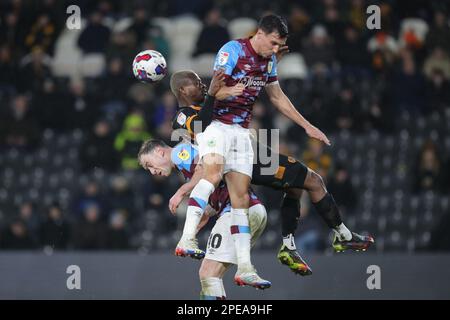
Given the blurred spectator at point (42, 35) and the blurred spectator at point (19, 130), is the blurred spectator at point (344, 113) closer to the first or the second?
the blurred spectator at point (19, 130)

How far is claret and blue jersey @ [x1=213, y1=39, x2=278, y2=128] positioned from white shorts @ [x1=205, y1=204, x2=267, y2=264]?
2.62 ft

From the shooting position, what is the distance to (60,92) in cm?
1736

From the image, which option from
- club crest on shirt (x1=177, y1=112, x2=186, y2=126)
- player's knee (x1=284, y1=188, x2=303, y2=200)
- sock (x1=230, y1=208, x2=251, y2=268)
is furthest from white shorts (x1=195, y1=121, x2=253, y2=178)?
player's knee (x1=284, y1=188, x2=303, y2=200)

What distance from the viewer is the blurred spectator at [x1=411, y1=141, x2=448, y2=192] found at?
1633cm

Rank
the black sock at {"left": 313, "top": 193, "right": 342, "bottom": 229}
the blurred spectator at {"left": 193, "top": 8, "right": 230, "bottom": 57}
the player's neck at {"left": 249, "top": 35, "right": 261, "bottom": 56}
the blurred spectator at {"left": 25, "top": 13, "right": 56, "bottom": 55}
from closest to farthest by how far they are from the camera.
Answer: the player's neck at {"left": 249, "top": 35, "right": 261, "bottom": 56}
the black sock at {"left": 313, "top": 193, "right": 342, "bottom": 229}
the blurred spectator at {"left": 193, "top": 8, "right": 230, "bottom": 57}
the blurred spectator at {"left": 25, "top": 13, "right": 56, "bottom": 55}

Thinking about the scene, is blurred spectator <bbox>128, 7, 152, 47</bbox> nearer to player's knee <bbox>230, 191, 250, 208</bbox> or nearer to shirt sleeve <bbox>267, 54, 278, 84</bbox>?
shirt sleeve <bbox>267, 54, 278, 84</bbox>

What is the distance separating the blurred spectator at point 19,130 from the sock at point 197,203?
6836mm

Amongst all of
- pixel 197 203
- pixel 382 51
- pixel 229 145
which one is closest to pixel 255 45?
pixel 229 145

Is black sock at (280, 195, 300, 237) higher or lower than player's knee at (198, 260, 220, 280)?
higher

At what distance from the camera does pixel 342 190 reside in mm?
15977

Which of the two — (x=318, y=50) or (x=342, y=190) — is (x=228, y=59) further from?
(x=318, y=50)

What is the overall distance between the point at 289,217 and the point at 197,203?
1.09 meters

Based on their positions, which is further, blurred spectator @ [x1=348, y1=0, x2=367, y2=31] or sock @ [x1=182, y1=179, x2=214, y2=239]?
blurred spectator @ [x1=348, y1=0, x2=367, y2=31]

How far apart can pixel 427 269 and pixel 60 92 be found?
5666mm
